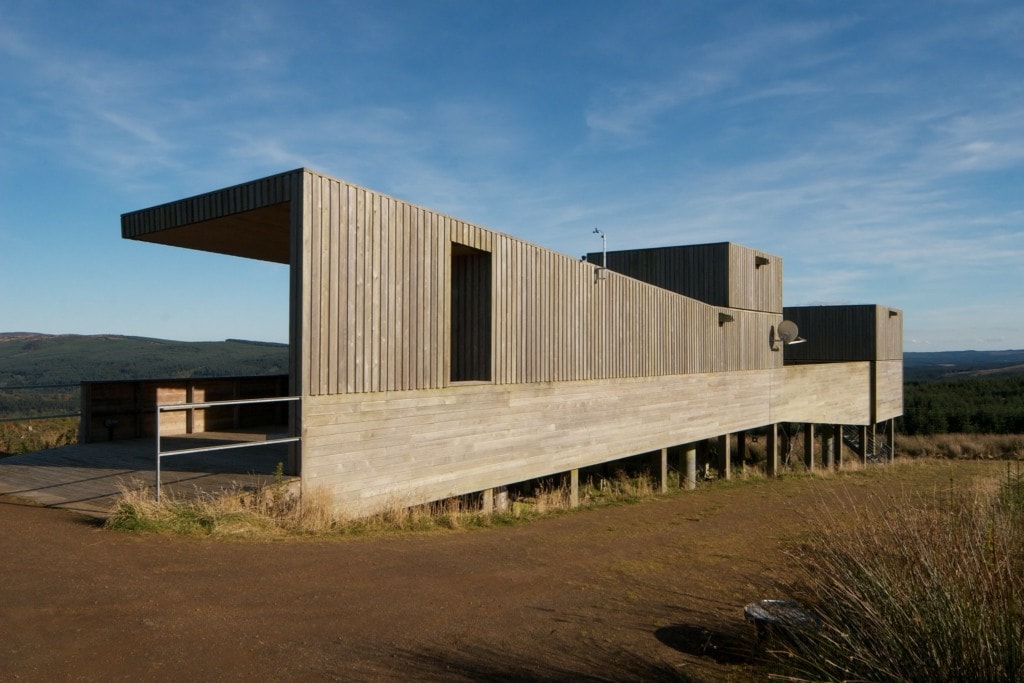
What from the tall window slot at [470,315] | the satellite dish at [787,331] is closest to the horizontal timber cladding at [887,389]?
the satellite dish at [787,331]

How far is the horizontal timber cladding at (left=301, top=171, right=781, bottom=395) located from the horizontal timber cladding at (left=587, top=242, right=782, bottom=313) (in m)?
3.70

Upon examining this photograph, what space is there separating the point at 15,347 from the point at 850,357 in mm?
72440

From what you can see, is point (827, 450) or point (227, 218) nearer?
point (227, 218)

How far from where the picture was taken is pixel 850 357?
2831cm

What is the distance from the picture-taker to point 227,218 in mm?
9562

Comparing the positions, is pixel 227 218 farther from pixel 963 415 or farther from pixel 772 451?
pixel 963 415

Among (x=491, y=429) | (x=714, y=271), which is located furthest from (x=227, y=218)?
(x=714, y=271)

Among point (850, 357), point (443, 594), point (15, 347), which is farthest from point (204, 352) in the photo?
point (443, 594)

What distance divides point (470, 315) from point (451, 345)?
0.63 metres

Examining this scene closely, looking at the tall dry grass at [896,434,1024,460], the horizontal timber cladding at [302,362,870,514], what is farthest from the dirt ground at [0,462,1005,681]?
the tall dry grass at [896,434,1024,460]

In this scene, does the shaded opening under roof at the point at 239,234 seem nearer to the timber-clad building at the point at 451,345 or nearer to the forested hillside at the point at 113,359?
the timber-clad building at the point at 451,345

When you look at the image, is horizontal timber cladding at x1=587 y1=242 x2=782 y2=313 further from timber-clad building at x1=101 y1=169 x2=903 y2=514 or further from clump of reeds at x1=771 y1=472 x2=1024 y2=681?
clump of reeds at x1=771 y1=472 x2=1024 y2=681

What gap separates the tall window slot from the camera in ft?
37.1

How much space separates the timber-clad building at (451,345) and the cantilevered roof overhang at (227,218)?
30 millimetres
